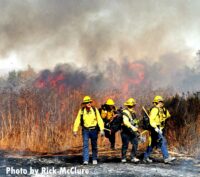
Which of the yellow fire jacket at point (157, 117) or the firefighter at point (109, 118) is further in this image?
the firefighter at point (109, 118)

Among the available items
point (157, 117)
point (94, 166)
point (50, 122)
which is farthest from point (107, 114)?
point (94, 166)

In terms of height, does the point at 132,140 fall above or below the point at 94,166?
above

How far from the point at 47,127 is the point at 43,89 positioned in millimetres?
2545

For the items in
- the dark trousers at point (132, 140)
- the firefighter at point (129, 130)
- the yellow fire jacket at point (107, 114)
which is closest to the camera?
the firefighter at point (129, 130)

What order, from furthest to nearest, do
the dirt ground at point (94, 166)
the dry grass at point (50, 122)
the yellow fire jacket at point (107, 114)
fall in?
the yellow fire jacket at point (107, 114), the dry grass at point (50, 122), the dirt ground at point (94, 166)

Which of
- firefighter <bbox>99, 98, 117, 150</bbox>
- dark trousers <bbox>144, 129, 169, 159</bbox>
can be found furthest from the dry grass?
dark trousers <bbox>144, 129, 169, 159</bbox>

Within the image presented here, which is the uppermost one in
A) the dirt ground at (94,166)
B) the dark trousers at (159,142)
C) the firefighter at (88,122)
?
the firefighter at (88,122)

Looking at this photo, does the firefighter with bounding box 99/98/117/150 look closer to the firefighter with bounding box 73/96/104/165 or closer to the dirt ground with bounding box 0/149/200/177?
the dirt ground with bounding box 0/149/200/177

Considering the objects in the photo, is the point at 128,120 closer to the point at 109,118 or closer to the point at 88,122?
the point at 88,122

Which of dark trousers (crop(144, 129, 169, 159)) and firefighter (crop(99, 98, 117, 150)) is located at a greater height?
firefighter (crop(99, 98, 117, 150))

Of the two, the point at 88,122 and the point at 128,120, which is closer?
the point at 88,122

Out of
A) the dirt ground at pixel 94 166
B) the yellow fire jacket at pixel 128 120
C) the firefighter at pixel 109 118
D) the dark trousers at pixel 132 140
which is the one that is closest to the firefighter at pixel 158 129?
the dirt ground at pixel 94 166

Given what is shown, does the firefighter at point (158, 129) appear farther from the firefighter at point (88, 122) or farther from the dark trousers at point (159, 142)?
the firefighter at point (88, 122)

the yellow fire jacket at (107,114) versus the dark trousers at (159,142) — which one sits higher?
the yellow fire jacket at (107,114)
